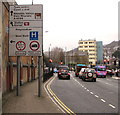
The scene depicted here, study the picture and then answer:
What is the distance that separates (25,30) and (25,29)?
0.07m

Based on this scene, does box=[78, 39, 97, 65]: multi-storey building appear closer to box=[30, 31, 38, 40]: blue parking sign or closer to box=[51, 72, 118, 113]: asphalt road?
box=[51, 72, 118, 113]: asphalt road

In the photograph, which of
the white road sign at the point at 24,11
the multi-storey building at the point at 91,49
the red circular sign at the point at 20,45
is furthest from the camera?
the multi-storey building at the point at 91,49

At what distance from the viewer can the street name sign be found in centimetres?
1501

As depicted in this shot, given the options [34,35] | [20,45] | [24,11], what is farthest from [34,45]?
[24,11]

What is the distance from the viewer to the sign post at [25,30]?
1501cm

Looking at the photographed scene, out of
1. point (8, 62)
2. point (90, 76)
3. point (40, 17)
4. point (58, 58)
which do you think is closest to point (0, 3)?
point (40, 17)

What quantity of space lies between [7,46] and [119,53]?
78.2 m

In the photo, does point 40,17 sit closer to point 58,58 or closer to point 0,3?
point 0,3

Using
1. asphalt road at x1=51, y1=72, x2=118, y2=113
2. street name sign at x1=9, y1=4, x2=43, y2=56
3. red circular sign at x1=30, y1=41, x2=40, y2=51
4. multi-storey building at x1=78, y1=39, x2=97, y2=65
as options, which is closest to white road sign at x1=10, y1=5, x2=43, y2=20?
street name sign at x1=9, y1=4, x2=43, y2=56

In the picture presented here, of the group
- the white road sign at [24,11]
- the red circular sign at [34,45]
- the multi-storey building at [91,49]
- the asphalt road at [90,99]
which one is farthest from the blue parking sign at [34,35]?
the multi-storey building at [91,49]

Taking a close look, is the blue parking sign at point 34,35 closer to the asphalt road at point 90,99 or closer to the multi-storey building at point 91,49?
the asphalt road at point 90,99

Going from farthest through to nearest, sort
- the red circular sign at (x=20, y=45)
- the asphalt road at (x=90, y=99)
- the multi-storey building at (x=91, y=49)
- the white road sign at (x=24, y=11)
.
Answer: the multi-storey building at (x=91, y=49), the red circular sign at (x=20, y=45), the white road sign at (x=24, y=11), the asphalt road at (x=90, y=99)

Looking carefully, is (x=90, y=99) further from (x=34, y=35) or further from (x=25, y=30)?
(x=25, y=30)

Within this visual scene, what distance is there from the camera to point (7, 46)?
16.5m
